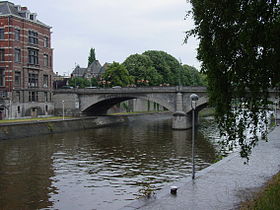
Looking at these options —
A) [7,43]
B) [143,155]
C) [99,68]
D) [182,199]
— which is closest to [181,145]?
[143,155]

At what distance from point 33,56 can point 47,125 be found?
51.6 ft

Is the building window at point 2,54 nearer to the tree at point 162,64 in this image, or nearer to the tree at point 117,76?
the tree at point 117,76

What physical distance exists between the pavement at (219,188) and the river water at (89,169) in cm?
215

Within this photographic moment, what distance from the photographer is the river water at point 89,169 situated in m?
17.2

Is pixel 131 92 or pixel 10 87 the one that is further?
pixel 131 92

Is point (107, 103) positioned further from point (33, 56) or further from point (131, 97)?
point (33, 56)

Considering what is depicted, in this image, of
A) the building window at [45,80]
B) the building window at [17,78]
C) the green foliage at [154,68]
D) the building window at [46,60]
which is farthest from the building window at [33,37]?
the green foliage at [154,68]

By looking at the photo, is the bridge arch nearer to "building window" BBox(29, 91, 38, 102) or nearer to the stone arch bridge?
the stone arch bridge

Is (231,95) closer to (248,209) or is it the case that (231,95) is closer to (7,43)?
(248,209)

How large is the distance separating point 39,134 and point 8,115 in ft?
33.0

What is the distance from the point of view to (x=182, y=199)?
13102mm

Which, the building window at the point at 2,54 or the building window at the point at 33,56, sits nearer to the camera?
the building window at the point at 2,54

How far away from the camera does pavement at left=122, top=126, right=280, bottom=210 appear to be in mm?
12336

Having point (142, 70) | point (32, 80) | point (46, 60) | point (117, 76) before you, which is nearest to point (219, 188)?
point (32, 80)
